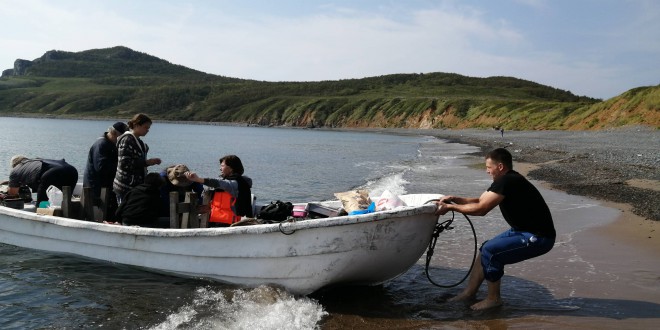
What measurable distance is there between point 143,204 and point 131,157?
0.72 metres

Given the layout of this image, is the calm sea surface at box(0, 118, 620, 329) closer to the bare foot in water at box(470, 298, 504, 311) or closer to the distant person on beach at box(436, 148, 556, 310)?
the bare foot in water at box(470, 298, 504, 311)

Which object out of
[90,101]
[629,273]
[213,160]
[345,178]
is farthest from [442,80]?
[629,273]

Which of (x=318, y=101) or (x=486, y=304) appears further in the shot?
(x=318, y=101)

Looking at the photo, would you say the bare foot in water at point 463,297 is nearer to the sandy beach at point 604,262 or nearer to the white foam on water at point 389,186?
the sandy beach at point 604,262

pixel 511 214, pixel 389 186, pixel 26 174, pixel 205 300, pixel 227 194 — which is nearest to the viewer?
pixel 511 214

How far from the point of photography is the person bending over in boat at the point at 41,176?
9898 millimetres

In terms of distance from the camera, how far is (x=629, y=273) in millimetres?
7879

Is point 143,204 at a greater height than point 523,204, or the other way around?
point 523,204

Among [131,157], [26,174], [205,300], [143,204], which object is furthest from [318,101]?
[205,300]

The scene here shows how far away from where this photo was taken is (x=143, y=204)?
26.5 feet

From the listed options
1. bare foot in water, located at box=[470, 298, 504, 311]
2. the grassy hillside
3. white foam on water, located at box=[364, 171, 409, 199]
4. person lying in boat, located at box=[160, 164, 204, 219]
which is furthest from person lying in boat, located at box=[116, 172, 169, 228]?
the grassy hillside

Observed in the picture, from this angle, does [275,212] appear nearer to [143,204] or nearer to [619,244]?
[143,204]

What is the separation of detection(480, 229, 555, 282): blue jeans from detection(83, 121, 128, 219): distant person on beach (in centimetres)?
572

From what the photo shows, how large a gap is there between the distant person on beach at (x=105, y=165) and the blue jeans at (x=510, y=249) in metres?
5.72
